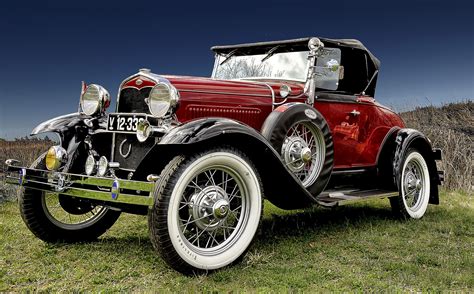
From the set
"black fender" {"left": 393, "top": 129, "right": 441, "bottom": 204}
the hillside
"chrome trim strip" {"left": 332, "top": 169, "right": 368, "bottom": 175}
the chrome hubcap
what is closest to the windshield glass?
"chrome trim strip" {"left": 332, "top": 169, "right": 368, "bottom": 175}

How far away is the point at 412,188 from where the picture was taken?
6.61 meters

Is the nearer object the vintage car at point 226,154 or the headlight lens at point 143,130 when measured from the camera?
the vintage car at point 226,154

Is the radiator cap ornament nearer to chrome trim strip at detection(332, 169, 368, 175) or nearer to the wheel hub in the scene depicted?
the wheel hub

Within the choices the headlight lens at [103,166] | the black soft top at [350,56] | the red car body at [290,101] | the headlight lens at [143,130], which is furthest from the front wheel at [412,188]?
the headlight lens at [103,166]

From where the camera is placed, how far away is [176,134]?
3717 millimetres

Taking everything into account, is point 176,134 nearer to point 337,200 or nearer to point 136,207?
point 136,207

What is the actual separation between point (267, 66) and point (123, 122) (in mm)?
2109

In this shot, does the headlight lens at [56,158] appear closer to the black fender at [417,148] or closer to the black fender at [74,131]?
the black fender at [74,131]

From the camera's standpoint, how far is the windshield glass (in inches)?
224

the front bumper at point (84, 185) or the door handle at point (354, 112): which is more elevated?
the door handle at point (354, 112)

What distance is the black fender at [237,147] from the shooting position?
12.2 feet

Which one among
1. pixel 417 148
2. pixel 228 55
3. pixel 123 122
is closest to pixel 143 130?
pixel 123 122

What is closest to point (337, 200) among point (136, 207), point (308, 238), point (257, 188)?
point (308, 238)

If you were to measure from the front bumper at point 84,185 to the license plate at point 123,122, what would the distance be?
0.56 m
